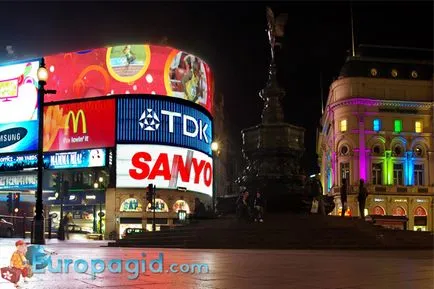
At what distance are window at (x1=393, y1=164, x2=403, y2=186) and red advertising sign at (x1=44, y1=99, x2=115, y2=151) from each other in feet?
124

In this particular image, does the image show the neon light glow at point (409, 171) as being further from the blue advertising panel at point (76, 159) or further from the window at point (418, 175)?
the blue advertising panel at point (76, 159)

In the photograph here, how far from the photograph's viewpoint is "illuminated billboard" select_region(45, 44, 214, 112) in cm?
6072

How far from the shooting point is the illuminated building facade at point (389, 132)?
73.7 m

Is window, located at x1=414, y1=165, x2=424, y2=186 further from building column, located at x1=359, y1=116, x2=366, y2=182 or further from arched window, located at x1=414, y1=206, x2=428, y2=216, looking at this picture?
building column, located at x1=359, y1=116, x2=366, y2=182

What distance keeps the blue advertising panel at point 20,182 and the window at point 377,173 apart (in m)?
41.8

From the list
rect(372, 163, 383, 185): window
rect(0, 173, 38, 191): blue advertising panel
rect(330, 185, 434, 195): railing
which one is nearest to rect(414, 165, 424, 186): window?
rect(330, 185, 434, 195): railing

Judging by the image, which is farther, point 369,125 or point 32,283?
point 369,125

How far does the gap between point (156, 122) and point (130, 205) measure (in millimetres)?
9109

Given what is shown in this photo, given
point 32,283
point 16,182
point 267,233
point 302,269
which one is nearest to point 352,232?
point 267,233

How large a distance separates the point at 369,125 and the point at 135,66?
32.6 metres

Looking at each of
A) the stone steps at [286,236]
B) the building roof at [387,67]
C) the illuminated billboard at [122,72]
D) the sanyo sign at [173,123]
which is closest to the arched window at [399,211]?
the building roof at [387,67]

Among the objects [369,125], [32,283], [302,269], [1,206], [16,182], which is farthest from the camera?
[369,125]

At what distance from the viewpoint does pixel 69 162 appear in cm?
5888

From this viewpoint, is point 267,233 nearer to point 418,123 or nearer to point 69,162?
point 69,162
